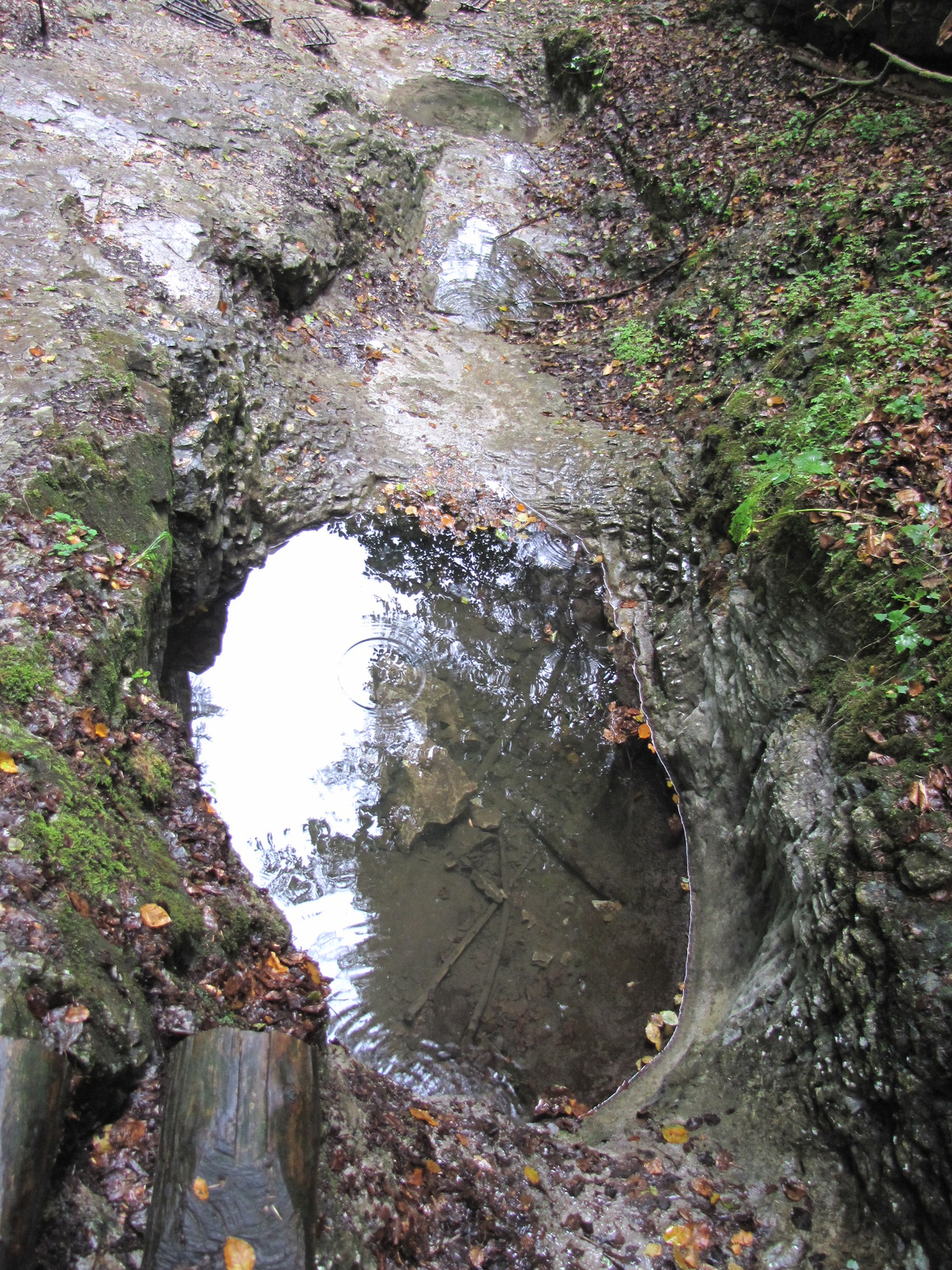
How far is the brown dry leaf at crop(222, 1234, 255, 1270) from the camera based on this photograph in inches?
79.3

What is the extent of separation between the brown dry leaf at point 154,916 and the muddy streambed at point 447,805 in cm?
172

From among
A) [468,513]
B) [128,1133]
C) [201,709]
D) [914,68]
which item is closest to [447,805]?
[201,709]

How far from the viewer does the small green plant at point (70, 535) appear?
12.5 ft

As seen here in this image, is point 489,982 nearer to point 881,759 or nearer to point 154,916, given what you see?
point 154,916

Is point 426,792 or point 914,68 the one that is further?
point 914,68

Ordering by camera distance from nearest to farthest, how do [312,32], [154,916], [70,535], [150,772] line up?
1. [154,916]
2. [150,772]
3. [70,535]
4. [312,32]

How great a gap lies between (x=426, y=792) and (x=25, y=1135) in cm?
328

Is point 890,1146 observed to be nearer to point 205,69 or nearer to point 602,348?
point 602,348

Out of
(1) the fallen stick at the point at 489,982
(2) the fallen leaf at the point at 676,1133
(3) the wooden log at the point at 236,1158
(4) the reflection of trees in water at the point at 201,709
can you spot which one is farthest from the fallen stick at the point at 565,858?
(3) the wooden log at the point at 236,1158

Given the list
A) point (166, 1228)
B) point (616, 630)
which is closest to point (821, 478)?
point (616, 630)

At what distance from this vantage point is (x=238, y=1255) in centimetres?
203

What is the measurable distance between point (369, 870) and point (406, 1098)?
1433mm

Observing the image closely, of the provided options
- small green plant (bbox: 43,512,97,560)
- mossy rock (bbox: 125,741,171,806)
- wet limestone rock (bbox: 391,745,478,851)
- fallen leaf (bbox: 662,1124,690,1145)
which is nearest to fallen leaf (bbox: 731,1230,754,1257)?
fallen leaf (bbox: 662,1124,690,1145)

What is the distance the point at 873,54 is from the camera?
845cm
